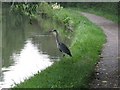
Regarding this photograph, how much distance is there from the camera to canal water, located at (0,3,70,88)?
62.4ft

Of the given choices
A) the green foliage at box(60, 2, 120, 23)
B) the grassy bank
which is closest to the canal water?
the grassy bank

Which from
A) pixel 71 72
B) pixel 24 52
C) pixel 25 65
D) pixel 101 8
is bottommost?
pixel 101 8

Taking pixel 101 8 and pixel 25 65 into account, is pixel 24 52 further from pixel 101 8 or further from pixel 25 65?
pixel 101 8

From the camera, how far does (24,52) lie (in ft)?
86.5

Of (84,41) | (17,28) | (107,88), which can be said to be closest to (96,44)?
(84,41)

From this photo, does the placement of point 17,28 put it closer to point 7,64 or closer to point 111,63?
point 7,64

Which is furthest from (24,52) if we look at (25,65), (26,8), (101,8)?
(101,8)

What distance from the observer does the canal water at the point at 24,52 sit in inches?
749

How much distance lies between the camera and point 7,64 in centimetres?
2197

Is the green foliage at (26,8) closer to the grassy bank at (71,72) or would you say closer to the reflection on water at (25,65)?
the grassy bank at (71,72)

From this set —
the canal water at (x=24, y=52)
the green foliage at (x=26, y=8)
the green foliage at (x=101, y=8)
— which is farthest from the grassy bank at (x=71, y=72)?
the green foliage at (x=101, y=8)

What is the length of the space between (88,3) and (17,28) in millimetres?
17505

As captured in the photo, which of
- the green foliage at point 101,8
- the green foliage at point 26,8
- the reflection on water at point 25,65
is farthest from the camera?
the green foliage at point 101,8

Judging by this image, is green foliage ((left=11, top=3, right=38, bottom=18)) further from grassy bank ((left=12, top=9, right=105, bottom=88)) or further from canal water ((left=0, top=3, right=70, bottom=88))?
canal water ((left=0, top=3, right=70, bottom=88))
